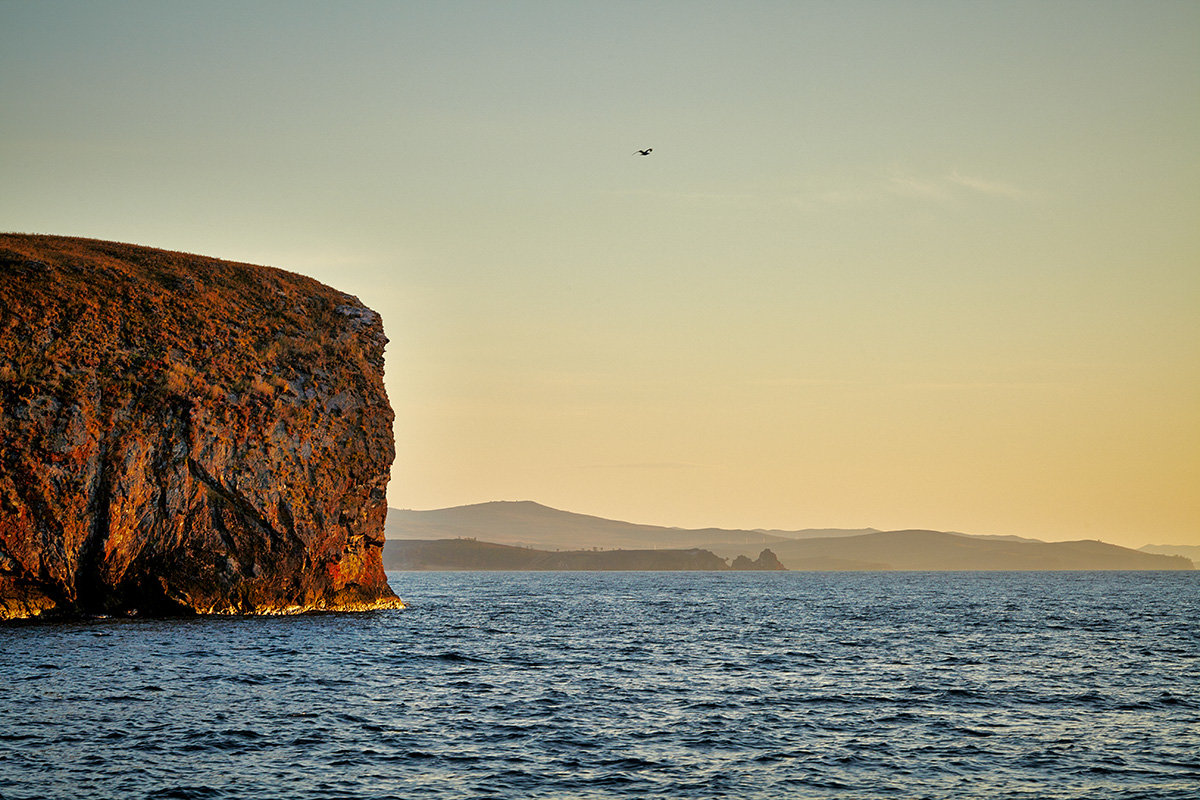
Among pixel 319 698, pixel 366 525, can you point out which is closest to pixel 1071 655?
pixel 319 698

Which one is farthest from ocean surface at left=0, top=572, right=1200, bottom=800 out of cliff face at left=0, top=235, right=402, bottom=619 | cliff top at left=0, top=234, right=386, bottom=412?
cliff top at left=0, top=234, right=386, bottom=412

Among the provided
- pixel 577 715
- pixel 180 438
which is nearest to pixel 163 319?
pixel 180 438

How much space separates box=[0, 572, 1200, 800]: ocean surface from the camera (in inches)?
846

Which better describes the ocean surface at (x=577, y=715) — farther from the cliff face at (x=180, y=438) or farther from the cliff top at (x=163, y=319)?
the cliff top at (x=163, y=319)

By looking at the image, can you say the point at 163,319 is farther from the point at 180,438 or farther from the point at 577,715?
the point at 577,715

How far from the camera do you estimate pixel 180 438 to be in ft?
198

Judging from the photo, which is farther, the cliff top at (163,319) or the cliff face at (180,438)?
the cliff top at (163,319)

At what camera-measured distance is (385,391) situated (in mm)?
77312

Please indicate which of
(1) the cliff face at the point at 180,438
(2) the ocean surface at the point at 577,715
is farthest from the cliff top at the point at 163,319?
(2) the ocean surface at the point at 577,715

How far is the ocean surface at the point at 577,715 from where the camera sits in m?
21.5

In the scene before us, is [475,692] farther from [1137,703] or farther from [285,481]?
[285,481]

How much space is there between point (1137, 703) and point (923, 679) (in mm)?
7622

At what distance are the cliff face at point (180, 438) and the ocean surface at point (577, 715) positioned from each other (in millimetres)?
5001

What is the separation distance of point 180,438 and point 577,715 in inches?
1583
